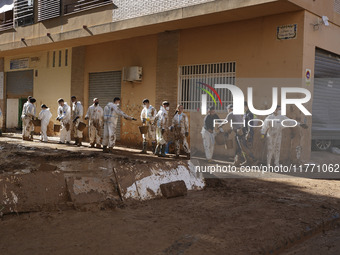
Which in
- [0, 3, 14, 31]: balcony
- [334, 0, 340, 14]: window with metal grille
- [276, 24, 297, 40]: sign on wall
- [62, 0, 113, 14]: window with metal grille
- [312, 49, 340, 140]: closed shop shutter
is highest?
[0, 3, 14, 31]: balcony

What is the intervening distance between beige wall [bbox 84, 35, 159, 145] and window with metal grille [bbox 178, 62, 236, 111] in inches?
48.4

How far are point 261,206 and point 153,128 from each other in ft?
21.6

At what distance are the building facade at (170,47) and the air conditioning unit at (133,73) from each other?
0.05 m

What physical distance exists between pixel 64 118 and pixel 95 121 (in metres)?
1.89

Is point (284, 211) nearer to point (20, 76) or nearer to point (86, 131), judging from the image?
point (86, 131)

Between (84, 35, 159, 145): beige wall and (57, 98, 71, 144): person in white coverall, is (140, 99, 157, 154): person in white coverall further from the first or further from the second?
(57, 98, 71, 144): person in white coverall

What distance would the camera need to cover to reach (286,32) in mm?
10195

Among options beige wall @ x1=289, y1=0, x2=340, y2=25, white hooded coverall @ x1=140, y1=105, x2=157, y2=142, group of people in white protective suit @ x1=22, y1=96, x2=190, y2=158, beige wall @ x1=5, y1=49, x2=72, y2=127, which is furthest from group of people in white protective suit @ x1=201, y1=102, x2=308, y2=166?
beige wall @ x1=5, y1=49, x2=72, y2=127

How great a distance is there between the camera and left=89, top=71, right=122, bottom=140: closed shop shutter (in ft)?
49.0

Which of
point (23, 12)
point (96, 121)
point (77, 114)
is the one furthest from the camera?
point (23, 12)

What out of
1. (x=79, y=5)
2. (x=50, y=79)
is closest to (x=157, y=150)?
(x=79, y=5)

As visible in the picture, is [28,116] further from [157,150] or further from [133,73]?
[157,150]

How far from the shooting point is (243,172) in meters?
9.29

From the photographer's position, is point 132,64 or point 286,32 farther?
point 132,64
